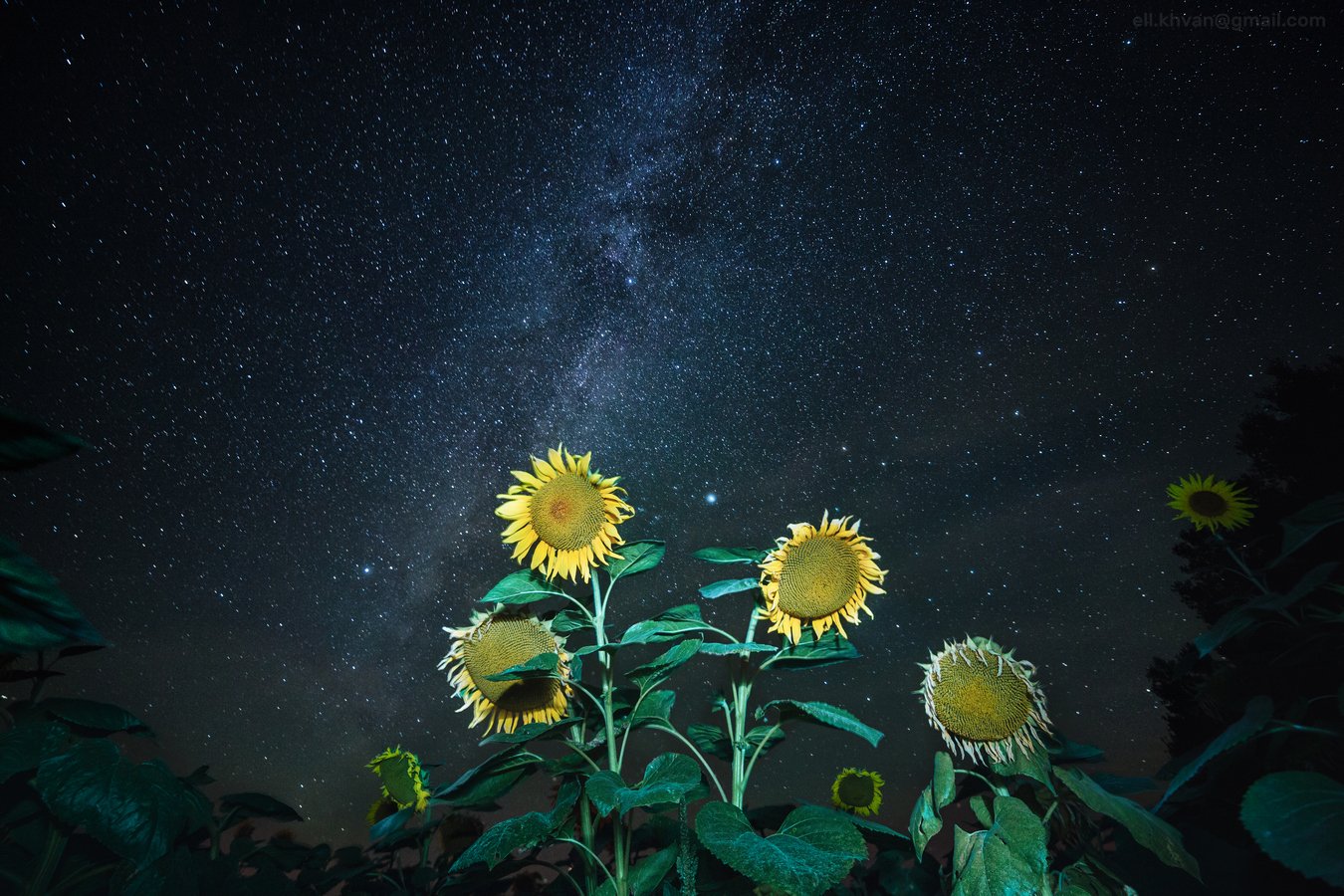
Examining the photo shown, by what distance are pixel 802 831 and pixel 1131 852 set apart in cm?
98

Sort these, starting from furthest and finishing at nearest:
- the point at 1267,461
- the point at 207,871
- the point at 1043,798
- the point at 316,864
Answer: the point at 1267,461, the point at 316,864, the point at 207,871, the point at 1043,798

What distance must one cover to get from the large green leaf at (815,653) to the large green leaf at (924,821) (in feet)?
1.17

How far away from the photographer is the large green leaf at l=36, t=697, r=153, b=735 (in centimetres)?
182

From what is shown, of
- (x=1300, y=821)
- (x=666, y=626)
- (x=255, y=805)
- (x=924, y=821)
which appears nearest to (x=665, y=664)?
(x=666, y=626)

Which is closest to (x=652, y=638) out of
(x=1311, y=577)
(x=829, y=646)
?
(x=829, y=646)

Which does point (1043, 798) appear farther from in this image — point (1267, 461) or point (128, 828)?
point (1267, 461)

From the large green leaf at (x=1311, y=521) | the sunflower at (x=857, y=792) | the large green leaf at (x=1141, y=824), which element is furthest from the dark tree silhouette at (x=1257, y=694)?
the sunflower at (x=857, y=792)

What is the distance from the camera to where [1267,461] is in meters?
6.39

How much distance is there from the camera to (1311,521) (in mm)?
1876

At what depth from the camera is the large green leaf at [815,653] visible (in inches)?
66.9

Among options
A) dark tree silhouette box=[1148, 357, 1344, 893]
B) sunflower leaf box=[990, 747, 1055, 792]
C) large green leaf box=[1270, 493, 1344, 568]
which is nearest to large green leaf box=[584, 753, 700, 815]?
sunflower leaf box=[990, 747, 1055, 792]

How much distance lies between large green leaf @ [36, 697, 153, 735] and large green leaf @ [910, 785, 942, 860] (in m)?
2.24

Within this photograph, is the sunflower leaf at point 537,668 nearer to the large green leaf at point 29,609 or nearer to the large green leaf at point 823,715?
the large green leaf at point 823,715

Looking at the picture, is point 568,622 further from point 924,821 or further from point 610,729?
point 924,821
